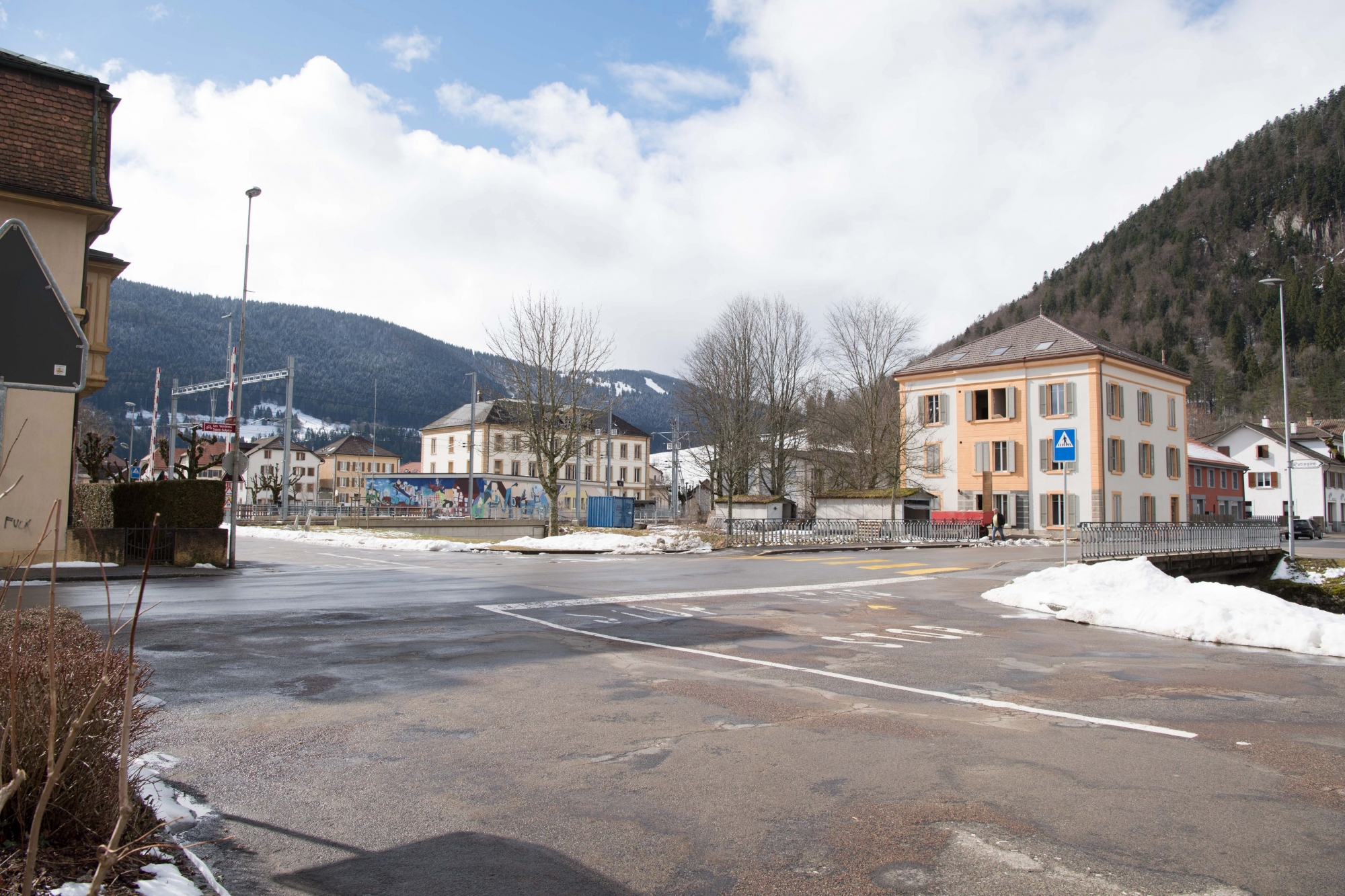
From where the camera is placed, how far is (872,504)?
47.6 meters

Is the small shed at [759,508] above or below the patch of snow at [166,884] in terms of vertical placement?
above

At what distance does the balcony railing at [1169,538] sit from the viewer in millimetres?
27172

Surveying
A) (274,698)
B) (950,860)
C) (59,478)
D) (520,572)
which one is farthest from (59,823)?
(59,478)

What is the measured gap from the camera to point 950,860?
4.02 metres

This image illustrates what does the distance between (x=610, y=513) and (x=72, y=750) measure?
45682 millimetres

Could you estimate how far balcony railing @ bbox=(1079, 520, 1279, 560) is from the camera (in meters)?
27.2

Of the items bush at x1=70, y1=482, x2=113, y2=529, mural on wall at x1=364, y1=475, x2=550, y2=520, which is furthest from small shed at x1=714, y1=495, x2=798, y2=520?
bush at x1=70, y1=482, x2=113, y2=529

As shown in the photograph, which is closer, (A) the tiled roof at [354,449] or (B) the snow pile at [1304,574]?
(B) the snow pile at [1304,574]

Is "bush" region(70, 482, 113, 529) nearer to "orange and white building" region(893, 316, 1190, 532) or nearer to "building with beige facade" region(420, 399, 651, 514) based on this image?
"orange and white building" region(893, 316, 1190, 532)

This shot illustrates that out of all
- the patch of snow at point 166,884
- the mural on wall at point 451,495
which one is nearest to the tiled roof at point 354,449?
the mural on wall at point 451,495

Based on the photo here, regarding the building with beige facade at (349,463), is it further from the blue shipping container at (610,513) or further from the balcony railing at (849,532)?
the balcony railing at (849,532)

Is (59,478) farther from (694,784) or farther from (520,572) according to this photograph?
(694,784)

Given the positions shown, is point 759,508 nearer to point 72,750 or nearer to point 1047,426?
point 1047,426

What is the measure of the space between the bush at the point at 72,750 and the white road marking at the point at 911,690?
235 inches
